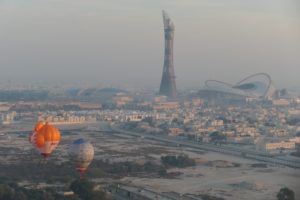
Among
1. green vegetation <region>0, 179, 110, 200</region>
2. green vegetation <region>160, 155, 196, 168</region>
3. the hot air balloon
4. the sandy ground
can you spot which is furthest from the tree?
green vegetation <region>160, 155, 196, 168</region>

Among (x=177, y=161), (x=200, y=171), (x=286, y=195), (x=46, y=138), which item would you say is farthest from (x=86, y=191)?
(x=177, y=161)

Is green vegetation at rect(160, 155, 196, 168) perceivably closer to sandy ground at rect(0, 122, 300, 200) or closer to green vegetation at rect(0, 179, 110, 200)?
sandy ground at rect(0, 122, 300, 200)

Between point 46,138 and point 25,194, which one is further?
point 46,138

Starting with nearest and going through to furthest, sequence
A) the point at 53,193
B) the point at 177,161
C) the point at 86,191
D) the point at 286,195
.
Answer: the point at 286,195
the point at 86,191
the point at 53,193
the point at 177,161

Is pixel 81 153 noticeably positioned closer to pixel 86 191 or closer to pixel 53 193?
pixel 86 191

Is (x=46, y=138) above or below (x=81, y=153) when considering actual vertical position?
above

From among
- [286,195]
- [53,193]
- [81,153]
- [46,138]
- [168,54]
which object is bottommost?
[53,193]

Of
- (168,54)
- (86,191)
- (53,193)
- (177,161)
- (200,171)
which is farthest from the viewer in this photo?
(168,54)

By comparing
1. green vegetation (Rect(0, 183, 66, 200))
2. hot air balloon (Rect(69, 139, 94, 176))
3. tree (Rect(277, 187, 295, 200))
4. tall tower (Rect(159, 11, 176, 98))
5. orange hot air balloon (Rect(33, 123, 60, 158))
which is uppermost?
tall tower (Rect(159, 11, 176, 98))

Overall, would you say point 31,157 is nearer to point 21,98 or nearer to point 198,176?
point 198,176

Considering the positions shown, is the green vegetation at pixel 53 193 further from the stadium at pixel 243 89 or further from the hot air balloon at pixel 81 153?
the stadium at pixel 243 89
